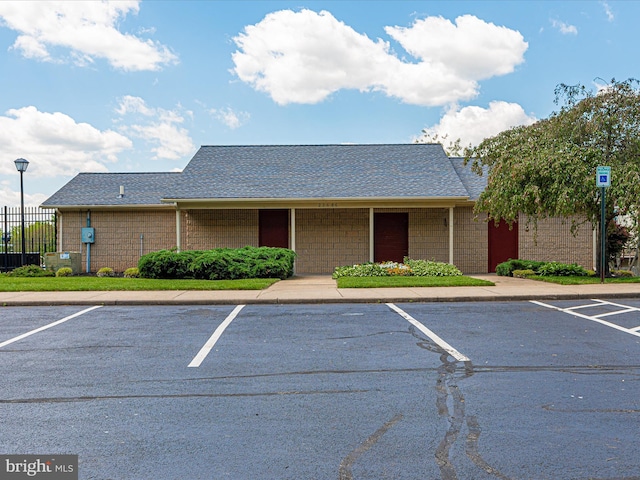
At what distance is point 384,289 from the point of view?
14.3 m

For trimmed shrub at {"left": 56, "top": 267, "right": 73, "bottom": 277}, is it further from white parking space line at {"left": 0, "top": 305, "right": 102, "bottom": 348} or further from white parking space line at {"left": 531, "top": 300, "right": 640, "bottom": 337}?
white parking space line at {"left": 531, "top": 300, "right": 640, "bottom": 337}

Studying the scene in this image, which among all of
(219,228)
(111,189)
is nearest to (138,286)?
(219,228)

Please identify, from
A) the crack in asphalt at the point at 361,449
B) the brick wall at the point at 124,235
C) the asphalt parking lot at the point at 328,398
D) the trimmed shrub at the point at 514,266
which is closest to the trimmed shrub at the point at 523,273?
the trimmed shrub at the point at 514,266

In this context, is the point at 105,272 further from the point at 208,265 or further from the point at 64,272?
the point at 208,265

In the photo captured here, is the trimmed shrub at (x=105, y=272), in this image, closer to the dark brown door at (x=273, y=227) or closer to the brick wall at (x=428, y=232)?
the dark brown door at (x=273, y=227)

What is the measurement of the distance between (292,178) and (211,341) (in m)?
13.9

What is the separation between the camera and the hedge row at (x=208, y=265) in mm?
16391

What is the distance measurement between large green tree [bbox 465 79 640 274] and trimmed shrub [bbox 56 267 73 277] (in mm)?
14243

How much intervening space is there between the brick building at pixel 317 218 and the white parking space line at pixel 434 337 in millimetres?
9132

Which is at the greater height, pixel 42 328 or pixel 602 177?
pixel 602 177

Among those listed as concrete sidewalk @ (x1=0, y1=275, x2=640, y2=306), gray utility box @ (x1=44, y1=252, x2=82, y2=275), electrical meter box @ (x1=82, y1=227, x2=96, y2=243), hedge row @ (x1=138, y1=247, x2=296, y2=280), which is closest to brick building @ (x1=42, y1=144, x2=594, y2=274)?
electrical meter box @ (x1=82, y1=227, x2=96, y2=243)

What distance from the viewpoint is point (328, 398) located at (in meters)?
5.29

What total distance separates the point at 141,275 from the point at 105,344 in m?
9.37

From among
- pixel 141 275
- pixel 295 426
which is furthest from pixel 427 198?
pixel 295 426
